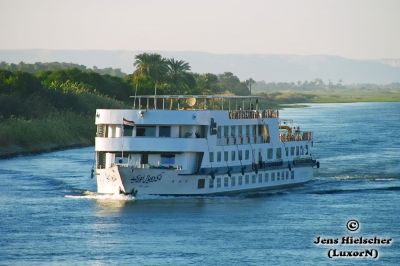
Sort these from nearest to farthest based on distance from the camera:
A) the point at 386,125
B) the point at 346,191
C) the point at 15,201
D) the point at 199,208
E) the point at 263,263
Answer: the point at 263,263, the point at 199,208, the point at 15,201, the point at 346,191, the point at 386,125

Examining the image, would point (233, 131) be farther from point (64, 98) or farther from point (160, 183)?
point (64, 98)

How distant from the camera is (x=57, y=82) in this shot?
168750 mm

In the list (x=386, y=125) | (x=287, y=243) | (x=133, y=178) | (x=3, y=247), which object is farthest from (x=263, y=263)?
(x=386, y=125)

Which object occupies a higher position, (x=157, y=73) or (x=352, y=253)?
(x=157, y=73)

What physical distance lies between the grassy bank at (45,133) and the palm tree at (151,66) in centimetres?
3505

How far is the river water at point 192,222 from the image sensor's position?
179ft

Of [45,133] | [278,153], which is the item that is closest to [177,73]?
[45,133]

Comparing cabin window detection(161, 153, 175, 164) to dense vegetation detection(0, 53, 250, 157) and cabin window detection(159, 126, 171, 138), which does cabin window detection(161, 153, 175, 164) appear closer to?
cabin window detection(159, 126, 171, 138)

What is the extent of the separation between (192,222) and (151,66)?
364ft

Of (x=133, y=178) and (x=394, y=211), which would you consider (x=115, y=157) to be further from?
(x=394, y=211)

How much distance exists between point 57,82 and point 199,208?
342 feet

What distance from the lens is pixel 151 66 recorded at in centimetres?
17300

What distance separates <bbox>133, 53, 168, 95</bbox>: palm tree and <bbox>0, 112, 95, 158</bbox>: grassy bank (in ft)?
115

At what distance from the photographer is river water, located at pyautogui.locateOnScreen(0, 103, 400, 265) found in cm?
5453
